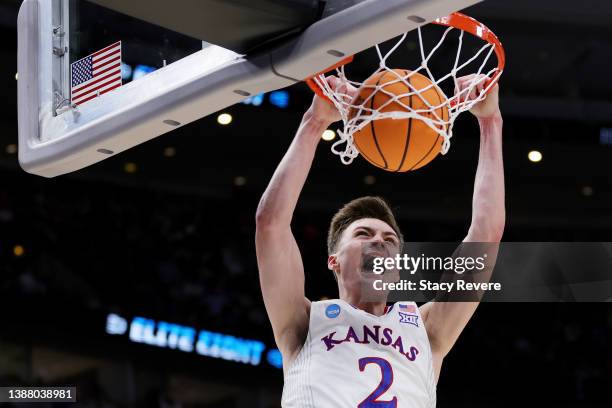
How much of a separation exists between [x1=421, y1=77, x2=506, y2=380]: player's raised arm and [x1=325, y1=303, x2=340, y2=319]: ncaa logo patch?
0.40 m

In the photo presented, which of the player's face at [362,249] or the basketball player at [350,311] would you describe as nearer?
the basketball player at [350,311]

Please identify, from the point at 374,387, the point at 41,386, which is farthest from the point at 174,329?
the point at 374,387

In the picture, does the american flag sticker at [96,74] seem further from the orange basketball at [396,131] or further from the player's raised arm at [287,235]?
the orange basketball at [396,131]

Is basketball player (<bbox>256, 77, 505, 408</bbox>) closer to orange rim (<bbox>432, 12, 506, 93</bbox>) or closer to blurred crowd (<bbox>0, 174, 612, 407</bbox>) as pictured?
orange rim (<bbox>432, 12, 506, 93</bbox>)

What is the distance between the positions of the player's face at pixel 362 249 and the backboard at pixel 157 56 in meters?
0.89

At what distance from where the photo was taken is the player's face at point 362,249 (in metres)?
3.48

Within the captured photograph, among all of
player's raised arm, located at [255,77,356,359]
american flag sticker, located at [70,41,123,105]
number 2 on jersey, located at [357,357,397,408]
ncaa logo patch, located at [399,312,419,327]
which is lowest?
number 2 on jersey, located at [357,357,397,408]

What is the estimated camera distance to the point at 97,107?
9.96ft

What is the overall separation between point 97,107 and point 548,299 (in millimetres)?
7830

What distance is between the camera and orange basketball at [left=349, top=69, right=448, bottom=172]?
3059 mm

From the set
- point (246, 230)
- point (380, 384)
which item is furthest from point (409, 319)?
point (246, 230)

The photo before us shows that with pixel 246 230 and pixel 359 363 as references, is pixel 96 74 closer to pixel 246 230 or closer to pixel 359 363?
pixel 359 363

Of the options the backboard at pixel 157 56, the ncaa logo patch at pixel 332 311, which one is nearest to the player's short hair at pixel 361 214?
the ncaa logo patch at pixel 332 311

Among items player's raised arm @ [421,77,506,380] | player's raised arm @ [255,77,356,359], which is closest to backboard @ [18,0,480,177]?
player's raised arm @ [255,77,356,359]
